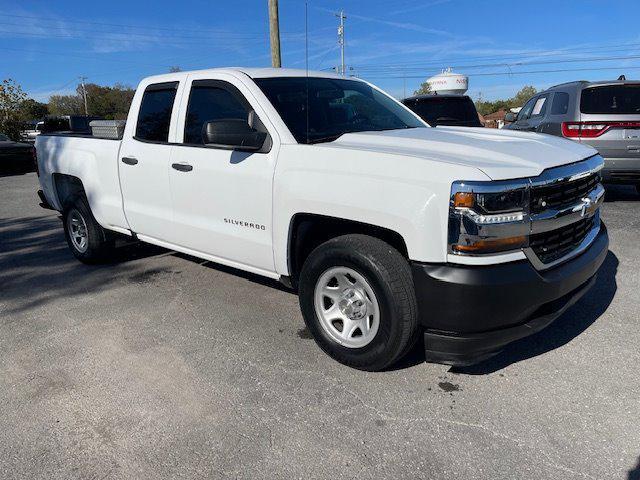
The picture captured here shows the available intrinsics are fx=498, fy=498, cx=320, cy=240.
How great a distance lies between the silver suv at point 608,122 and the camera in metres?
6.83

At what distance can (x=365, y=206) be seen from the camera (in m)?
2.79

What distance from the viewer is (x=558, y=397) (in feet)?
9.15

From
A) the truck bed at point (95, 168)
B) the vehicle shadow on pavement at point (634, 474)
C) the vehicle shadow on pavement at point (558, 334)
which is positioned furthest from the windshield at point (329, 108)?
the vehicle shadow on pavement at point (634, 474)

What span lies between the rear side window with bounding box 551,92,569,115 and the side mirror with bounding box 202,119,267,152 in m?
5.71

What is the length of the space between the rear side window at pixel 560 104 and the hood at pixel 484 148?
4.39 m

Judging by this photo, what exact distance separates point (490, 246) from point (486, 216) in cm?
16

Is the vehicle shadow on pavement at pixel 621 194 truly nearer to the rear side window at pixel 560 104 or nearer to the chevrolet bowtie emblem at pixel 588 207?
the rear side window at pixel 560 104

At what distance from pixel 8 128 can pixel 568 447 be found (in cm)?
2955

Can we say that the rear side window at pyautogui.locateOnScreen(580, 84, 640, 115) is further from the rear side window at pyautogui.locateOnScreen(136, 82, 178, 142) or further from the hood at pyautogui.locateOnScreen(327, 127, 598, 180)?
the rear side window at pyautogui.locateOnScreen(136, 82, 178, 142)

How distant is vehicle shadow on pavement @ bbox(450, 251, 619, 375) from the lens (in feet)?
10.4

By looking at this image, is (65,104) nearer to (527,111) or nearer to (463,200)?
(527,111)

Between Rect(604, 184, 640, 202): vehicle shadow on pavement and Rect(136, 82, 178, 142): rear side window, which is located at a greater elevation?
Rect(136, 82, 178, 142): rear side window

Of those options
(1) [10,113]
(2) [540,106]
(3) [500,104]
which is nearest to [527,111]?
(2) [540,106]

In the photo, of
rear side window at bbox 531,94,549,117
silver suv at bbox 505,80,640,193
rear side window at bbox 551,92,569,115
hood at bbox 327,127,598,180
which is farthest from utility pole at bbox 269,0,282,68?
hood at bbox 327,127,598,180
